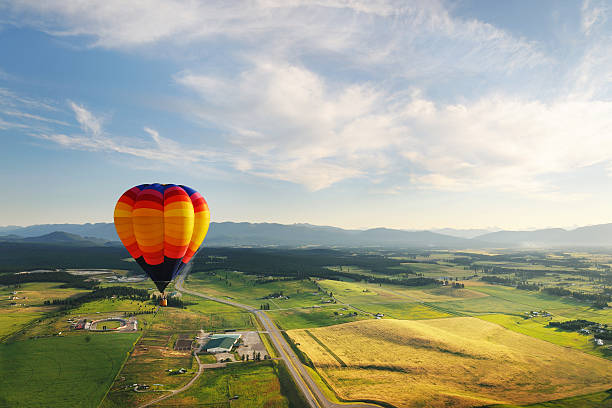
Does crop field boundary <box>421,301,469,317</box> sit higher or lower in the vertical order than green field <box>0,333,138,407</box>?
lower

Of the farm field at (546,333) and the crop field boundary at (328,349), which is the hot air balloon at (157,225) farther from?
the farm field at (546,333)

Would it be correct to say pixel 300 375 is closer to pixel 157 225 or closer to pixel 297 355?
pixel 297 355

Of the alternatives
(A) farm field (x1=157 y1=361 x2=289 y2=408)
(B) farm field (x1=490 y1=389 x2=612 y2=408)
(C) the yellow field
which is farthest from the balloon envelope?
(B) farm field (x1=490 y1=389 x2=612 y2=408)

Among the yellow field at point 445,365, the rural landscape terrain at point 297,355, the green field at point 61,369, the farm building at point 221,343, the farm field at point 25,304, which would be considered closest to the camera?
the green field at point 61,369

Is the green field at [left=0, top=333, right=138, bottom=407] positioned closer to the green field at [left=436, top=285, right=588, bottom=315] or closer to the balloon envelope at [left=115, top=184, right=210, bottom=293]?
the balloon envelope at [left=115, top=184, right=210, bottom=293]

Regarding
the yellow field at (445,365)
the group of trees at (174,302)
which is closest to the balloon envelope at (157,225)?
the yellow field at (445,365)

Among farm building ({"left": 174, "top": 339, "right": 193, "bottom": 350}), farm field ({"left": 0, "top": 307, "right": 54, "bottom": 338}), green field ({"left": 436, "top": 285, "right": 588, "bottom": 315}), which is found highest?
farm field ({"left": 0, "top": 307, "right": 54, "bottom": 338})

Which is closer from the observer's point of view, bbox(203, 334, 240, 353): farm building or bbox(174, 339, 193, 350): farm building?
bbox(203, 334, 240, 353): farm building

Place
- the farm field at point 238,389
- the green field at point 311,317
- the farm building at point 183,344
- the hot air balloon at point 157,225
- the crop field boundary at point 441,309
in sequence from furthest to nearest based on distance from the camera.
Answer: the crop field boundary at point 441,309 → the green field at point 311,317 → the farm building at point 183,344 → the farm field at point 238,389 → the hot air balloon at point 157,225
